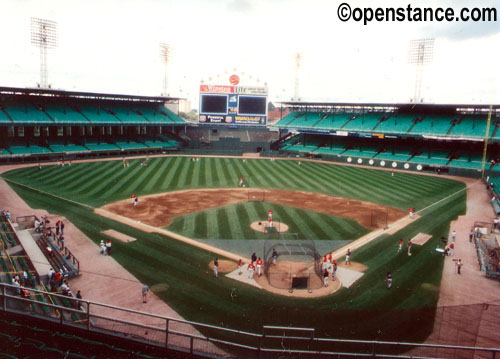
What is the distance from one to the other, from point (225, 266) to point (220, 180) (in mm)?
25729

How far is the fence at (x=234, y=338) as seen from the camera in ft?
27.0

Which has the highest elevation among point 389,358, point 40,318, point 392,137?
point 392,137

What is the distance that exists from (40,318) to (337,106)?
75796 millimetres

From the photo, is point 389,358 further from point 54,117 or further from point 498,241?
point 54,117

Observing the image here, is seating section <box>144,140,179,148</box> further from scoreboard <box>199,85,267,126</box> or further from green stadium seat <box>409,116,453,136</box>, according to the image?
green stadium seat <box>409,116,453,136</box>

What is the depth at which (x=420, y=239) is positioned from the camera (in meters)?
26.2

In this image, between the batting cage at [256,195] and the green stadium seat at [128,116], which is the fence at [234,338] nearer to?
the batting cage at [256,195]

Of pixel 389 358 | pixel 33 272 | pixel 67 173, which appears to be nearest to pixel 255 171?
pixel 67 173

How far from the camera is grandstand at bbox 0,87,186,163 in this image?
183ft

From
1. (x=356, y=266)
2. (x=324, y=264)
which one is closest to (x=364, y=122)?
(x=356, y=266)

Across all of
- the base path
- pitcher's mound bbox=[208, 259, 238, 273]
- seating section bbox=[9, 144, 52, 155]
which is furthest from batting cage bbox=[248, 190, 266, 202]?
seating section bbox=[9, 144, 52, 155]

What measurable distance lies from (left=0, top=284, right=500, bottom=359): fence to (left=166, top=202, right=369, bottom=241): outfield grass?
11265 millimetres

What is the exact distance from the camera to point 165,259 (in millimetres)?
21734

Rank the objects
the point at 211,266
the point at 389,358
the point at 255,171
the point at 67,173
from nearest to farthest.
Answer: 1. the point at 389,358
2. the point at 211,266
3. the point at 67,173
4. the point at 255,171
